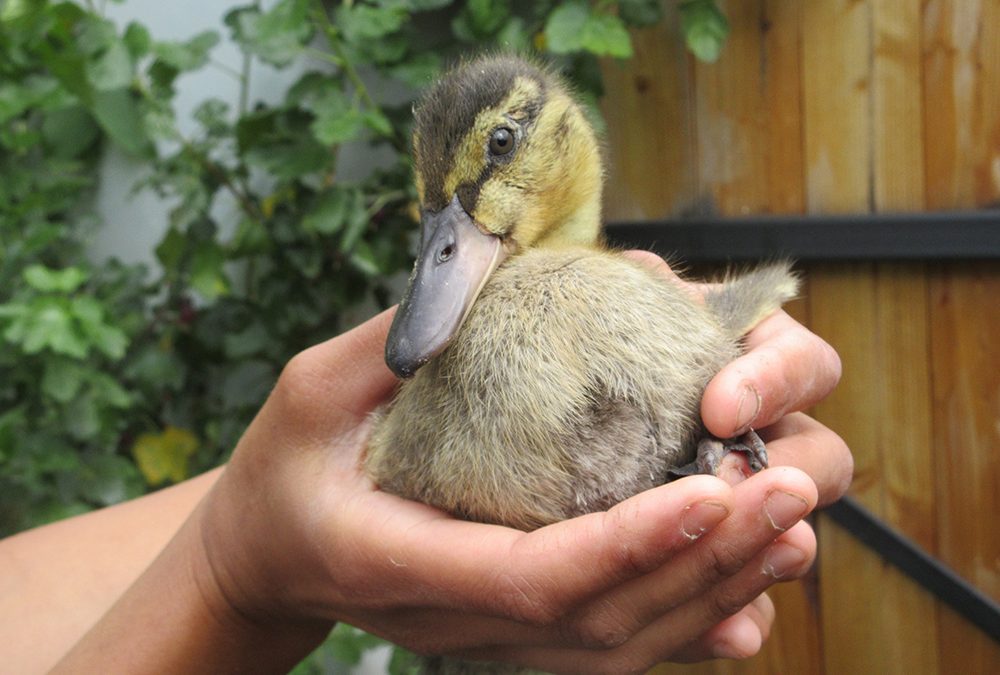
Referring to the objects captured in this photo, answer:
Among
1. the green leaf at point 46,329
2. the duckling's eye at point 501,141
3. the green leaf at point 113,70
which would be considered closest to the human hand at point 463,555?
the duckling's eye at point 501,141

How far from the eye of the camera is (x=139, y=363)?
221 centimetres

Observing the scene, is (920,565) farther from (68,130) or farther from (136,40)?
(68,130)

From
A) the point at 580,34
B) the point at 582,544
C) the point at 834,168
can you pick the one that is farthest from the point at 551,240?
the point at 834,168

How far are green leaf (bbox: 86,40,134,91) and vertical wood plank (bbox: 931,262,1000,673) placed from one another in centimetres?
167

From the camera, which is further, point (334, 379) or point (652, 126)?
point (652, 126)

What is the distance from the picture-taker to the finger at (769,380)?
3.00ft

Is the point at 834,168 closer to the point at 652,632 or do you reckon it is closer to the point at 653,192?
the point at 653,192

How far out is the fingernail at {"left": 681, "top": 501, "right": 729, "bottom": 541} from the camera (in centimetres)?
75

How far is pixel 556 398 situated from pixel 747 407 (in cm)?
19

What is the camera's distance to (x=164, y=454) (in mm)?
2270

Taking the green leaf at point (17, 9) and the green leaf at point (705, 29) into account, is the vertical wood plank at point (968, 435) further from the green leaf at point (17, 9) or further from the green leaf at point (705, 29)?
the green leaf at point (17, 9)

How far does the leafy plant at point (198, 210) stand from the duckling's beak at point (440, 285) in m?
0.83

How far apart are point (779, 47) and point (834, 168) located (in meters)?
0.28

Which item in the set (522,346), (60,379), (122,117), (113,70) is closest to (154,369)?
(60,379)
